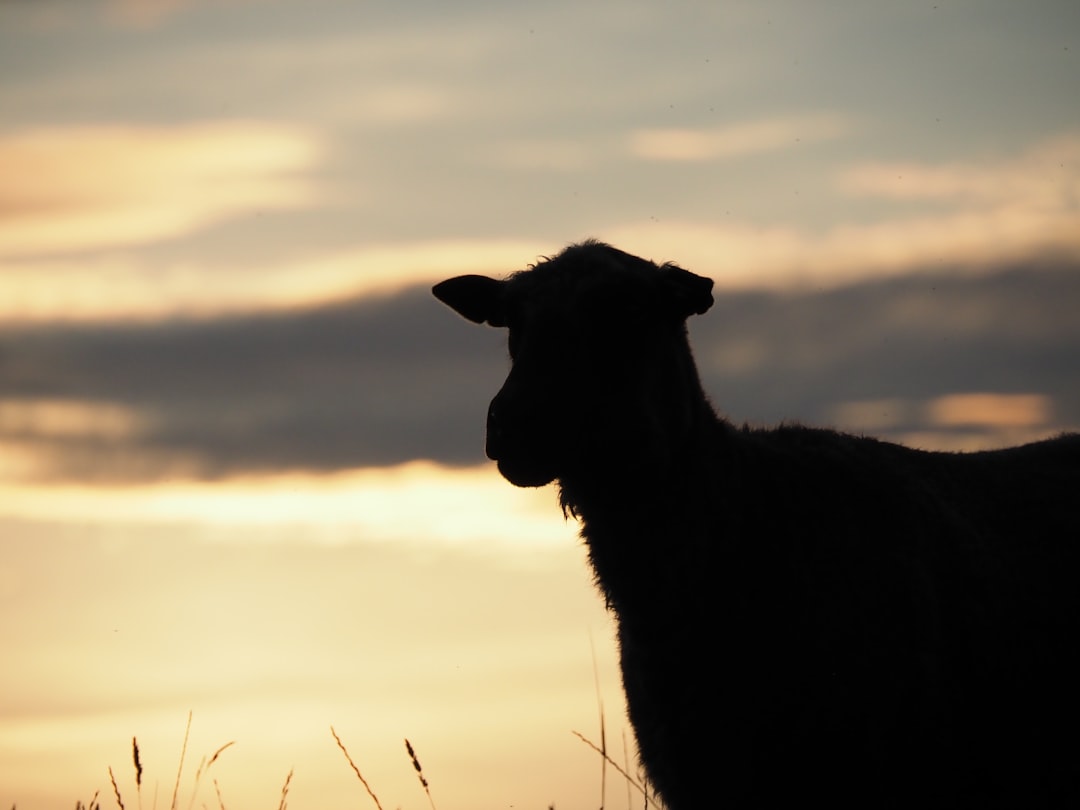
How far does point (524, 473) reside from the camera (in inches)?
323

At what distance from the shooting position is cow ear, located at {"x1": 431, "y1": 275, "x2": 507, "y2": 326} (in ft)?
33.3

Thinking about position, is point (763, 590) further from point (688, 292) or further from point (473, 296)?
→ point (473, 296)

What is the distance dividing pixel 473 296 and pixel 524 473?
2341mm

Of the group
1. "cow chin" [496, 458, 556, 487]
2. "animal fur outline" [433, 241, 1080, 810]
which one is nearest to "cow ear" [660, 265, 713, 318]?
"animal fur outline" [433, 241, 1080, 810]

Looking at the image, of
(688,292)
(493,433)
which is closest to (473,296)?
(688,292)

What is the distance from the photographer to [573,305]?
875 cm

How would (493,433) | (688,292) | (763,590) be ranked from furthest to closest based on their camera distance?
(688,292), (763,590), (493,433)

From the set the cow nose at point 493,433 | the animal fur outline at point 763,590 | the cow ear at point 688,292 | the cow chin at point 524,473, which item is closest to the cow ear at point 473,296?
the animal fur outline at point 763,590

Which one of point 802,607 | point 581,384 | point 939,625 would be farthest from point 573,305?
point 939,625

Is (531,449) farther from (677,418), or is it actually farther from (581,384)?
(677,418)

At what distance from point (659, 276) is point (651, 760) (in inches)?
113

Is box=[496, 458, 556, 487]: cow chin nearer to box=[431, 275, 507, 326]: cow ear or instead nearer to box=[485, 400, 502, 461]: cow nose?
box=[485, 400, 502, 461]: cow nose

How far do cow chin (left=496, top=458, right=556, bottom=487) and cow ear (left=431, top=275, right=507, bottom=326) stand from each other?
6.60 ft

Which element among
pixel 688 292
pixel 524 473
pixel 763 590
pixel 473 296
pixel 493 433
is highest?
pixel 473 296
